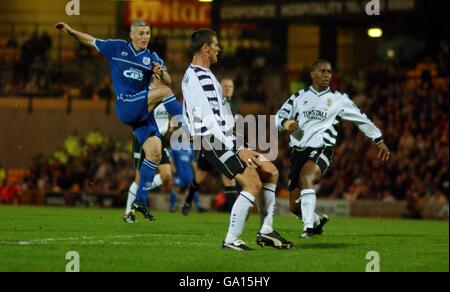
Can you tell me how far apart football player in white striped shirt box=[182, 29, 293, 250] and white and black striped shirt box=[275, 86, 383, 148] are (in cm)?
279

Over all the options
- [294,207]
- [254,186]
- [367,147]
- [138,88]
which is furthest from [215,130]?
[367,147]

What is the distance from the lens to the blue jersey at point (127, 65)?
14.6m

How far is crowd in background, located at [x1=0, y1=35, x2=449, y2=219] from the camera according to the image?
25.3 m

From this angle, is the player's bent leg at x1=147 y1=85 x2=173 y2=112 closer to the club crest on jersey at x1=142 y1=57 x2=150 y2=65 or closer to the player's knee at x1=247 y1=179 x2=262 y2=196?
the club crest on jersey at x1=142 y1=57 x2=150 y2=65

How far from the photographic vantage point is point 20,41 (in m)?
32.5

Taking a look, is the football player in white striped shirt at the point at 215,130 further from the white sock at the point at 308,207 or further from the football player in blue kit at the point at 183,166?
the football player in blue kit at the point at 183,166

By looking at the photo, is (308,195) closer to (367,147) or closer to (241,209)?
(241,209)

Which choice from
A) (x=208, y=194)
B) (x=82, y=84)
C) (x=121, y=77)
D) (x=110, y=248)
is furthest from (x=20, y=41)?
(x=110, y=248)

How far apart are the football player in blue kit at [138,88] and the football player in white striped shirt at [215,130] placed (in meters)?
4.01

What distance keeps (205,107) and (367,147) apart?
58.9 ft

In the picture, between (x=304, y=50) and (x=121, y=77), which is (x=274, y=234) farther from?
(x=304, y=50)

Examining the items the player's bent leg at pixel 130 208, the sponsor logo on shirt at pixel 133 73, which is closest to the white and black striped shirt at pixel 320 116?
the sponsor logo on shirt at pixel 133 73

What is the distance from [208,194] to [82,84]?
6728mm
